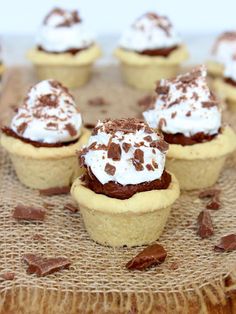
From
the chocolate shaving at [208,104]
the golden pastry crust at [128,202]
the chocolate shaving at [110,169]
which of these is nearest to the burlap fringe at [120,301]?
the golden pastry crust at [128,202]

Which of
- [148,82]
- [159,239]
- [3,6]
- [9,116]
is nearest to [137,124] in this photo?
[159,239]

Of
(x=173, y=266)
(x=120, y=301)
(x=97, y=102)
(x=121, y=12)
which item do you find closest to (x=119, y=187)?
(x=173, y=266)

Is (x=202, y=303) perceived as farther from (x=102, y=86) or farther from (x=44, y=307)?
(x=102, y=86)

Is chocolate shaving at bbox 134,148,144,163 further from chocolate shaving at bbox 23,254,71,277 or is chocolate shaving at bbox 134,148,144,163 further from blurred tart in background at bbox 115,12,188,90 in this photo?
blurred tart in background at bbox 115,12,188,90

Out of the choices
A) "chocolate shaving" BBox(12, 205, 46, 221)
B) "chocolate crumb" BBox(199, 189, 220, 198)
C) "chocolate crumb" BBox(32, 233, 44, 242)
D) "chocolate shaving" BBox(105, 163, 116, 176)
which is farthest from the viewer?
"chocolate crumb" BBox(199, 189, 220, 198)

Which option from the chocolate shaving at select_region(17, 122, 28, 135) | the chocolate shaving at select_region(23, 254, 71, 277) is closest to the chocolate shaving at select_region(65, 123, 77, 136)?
the chocolate shaving at select_region(17, 122, 28, 135)

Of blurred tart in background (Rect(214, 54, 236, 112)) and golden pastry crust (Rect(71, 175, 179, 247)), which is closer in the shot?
golden pastry crust (Rect(71, 175, 179, 247))

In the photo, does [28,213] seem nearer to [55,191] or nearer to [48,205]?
[48,205]
